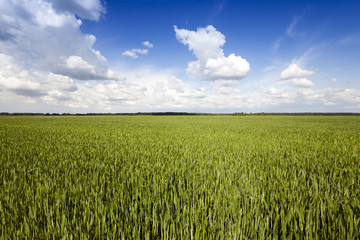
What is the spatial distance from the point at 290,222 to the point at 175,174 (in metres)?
1.91

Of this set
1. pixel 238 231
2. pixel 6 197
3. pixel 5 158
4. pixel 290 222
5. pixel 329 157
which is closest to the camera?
pixel 238 231

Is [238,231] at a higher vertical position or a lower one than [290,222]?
higher

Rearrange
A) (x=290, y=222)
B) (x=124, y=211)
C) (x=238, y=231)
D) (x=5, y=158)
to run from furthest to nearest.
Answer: (x=5, y=158) → (x=124, y=211) → (x=290, y=222) → (x=238, y=231)

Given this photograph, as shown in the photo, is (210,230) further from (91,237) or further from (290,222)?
(91,237)

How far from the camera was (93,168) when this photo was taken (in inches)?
142

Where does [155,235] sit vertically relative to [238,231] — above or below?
below

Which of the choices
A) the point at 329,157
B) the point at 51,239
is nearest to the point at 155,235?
the point at 51,239

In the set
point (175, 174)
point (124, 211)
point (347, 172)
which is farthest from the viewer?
point (347, 172)

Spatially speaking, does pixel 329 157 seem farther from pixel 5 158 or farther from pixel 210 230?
pixel 5 158

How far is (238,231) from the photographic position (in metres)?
1.48

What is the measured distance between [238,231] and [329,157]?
15.6 ft

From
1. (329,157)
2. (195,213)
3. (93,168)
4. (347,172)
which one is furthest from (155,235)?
(329,157)

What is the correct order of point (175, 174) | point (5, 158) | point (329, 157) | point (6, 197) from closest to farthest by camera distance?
point (6, 197)
point (175, 174)
point (5, 158)
point (329, 157)

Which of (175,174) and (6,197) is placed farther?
(175,174)
